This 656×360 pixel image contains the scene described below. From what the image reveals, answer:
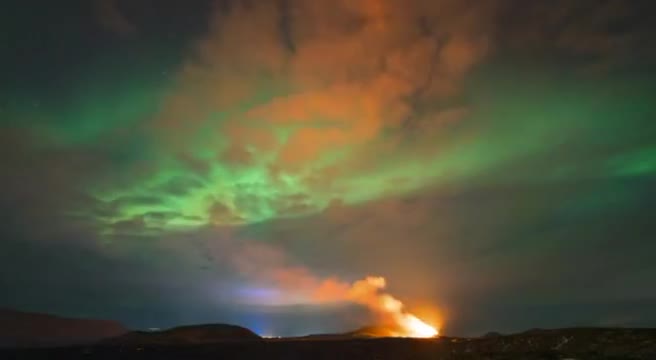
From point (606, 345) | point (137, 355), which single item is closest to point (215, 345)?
point (137, 355)

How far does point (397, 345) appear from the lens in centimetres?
12625

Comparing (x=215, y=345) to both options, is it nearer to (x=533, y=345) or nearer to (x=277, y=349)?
(x=277, y=349)

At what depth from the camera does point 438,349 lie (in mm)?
104812

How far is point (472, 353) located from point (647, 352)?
26763 millimetres

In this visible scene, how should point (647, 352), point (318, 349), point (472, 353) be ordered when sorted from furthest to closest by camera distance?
1. point (318, 349)
2. point (472, 353)
3. point (647, 352)

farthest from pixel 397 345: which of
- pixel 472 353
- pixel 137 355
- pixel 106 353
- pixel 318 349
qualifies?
pixel 106 353

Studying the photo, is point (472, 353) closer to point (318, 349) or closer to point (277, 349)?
point (318, 349)

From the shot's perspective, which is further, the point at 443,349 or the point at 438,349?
the point at 438,349

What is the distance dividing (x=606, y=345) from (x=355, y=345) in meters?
77.1

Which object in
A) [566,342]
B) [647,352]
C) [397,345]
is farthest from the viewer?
[397,345]

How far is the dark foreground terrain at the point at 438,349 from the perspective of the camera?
62812 mm

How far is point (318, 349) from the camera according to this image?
134875mm

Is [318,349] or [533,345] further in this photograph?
[318,349]

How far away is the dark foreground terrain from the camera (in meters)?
62.8
